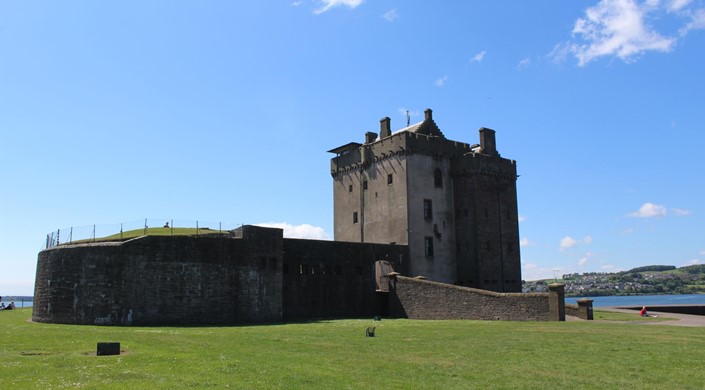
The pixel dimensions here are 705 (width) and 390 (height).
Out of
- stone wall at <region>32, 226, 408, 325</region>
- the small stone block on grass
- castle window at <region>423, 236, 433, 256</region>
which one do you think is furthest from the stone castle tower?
the small stone block on grass

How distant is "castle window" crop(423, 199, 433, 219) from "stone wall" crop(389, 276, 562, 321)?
9787mm

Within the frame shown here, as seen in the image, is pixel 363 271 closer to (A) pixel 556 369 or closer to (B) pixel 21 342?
(B) pixel 21 342

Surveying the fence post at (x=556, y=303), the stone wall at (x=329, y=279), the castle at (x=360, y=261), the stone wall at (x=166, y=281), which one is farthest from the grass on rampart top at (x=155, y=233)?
the fence post at (x=556, y=303)

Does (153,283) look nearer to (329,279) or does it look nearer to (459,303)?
(329,279)

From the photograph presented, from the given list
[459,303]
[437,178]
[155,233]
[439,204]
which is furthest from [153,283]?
[437,178]

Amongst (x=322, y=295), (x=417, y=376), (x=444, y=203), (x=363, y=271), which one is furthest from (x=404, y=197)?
(x=417, y=376)

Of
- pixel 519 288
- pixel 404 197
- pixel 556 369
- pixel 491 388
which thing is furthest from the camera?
pixel 519 288

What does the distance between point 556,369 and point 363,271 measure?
3202cm

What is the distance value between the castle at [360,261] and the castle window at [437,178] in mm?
107

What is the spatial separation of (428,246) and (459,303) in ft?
45.9

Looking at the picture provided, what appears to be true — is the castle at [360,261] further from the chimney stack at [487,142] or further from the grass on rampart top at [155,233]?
the grass on rampart top at [155,233]

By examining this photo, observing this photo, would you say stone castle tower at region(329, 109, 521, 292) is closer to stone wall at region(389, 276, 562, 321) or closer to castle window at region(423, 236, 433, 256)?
castle window at region(423, 236, 433, 256)

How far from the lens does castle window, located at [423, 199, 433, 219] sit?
53.4 m

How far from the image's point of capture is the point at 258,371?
1521cm
